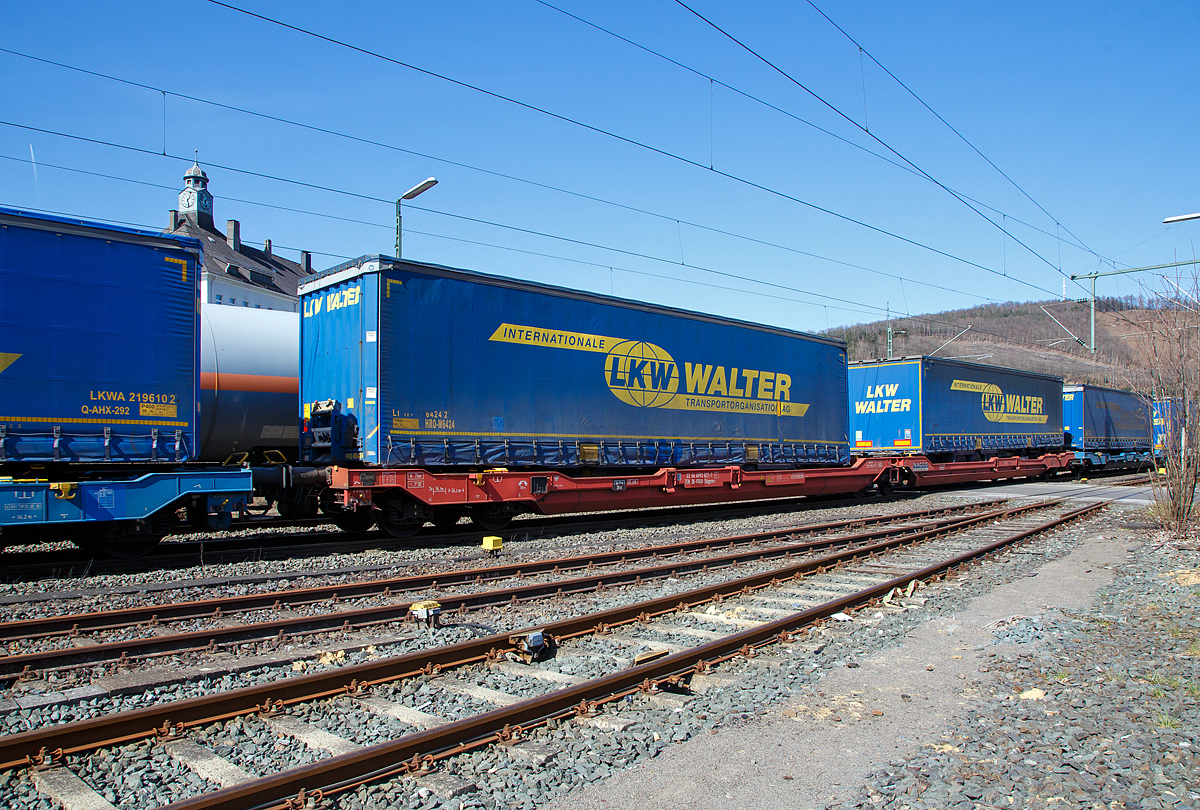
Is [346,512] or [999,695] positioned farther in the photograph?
[346,512]

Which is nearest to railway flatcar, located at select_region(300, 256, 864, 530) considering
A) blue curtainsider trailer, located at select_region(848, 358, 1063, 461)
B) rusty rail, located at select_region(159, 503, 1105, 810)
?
rusty rail, located at select_region(159, 503, 1105, 810)

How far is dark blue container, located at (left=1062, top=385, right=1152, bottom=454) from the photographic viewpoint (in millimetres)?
32844

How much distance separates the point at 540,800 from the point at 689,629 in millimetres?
3428

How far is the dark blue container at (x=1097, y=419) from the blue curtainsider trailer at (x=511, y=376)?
22472mm

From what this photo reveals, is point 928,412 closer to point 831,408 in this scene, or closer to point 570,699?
point 831,408

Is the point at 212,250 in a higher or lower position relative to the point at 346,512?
higher

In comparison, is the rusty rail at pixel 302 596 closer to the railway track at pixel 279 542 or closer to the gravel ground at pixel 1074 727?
the railway track at pixel 279 542

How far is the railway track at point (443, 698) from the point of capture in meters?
3.75

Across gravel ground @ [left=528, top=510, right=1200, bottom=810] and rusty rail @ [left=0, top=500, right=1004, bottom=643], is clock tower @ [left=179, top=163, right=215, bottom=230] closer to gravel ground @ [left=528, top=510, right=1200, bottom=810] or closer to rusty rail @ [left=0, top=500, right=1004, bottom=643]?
rusty rail @ [left=0, top=500, right=1004, bottom=643]

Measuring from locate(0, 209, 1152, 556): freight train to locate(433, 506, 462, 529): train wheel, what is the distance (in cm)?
5

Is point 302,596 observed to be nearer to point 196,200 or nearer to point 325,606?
point 325,606

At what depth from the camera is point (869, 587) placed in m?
8.64

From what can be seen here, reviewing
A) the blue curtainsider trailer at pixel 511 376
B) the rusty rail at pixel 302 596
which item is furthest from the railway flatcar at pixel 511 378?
the rusty rail at pixel 302 596

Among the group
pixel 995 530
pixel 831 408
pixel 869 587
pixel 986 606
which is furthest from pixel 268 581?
pixel 831 408
